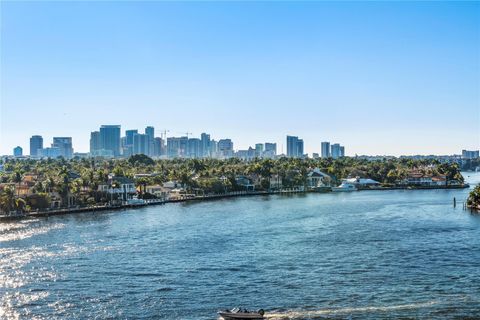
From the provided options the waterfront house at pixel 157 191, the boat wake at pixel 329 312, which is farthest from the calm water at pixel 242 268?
the waterfront house at pixel 157 191

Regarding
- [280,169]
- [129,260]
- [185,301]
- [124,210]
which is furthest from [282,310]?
[280,169]

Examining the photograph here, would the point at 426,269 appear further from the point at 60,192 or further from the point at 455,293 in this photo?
the point at 60,192

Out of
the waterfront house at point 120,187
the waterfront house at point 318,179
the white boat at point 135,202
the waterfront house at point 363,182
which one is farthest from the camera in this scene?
the waterfront house at point 363,182

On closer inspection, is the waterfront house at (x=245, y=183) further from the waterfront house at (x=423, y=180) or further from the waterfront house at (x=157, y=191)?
the waterfront house at (x=423, y=180)

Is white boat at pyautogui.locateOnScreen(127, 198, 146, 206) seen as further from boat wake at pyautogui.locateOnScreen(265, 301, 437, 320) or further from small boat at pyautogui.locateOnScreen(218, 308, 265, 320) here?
boat wake at pyautogui.locateOnScreen(265, 301, 437, 320)

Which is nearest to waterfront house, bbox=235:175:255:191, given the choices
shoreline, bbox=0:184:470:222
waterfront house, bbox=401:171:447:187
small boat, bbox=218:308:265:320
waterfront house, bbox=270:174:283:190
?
shoreline, bbox=0:184:470:222

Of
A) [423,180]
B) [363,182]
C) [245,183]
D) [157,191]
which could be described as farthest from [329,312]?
[423,180]

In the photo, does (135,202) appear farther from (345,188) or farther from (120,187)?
(345,188)
